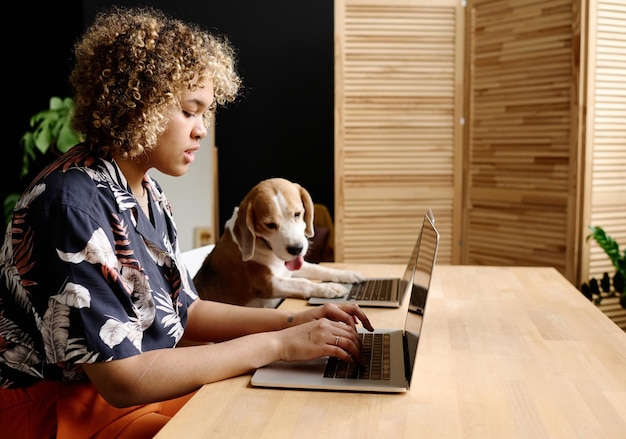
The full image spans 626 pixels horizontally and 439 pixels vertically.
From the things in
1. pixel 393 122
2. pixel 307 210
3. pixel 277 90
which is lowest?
pixel 307 210

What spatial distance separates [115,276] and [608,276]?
3.09m

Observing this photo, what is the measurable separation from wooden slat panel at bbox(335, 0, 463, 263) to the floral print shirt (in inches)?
112

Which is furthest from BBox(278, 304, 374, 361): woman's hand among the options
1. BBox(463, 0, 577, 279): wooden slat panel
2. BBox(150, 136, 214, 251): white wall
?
BBox(150, 136, 214, 251): white wall

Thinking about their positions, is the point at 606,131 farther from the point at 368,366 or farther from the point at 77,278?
the point at 77,278

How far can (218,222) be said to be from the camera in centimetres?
483

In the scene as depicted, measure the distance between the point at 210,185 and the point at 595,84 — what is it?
2431 mm

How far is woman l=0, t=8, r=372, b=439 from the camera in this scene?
3.74 feet

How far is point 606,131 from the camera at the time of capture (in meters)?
3.70

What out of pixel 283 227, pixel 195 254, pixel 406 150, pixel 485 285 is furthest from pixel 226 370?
pixel 406 150

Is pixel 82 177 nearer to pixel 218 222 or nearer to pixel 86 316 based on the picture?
pixel 86 316

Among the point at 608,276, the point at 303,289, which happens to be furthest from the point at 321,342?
the point at 608,276

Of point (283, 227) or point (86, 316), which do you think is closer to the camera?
point (86, 316)

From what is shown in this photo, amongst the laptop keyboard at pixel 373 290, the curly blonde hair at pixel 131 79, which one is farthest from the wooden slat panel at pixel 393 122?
the curly blonde hair at pixel 131 79

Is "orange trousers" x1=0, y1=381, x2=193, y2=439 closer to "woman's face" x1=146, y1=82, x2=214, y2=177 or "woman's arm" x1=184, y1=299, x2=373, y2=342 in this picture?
"woman's arm" x1=184, y1=299, x2=373, y2=342
